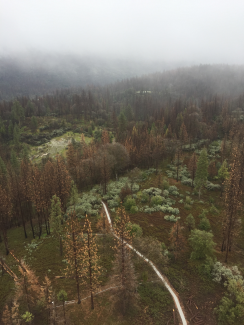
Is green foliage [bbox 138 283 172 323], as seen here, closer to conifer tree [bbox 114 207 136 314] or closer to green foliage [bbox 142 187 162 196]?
conifer tree [bbox 114 207 136 314]

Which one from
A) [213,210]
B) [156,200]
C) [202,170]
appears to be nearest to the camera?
[213,210]

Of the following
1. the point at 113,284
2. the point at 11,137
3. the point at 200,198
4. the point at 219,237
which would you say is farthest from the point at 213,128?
the point at 11,137

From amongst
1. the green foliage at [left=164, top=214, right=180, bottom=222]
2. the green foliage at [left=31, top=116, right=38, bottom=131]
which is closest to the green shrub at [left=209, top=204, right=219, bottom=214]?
the green foliage at [left=164, top=214, right=180, bottom=222]

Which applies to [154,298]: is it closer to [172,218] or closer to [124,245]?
[124,245]

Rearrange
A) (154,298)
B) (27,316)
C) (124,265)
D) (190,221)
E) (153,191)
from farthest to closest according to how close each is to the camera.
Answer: (153,191)
(190,221)
(154,298)
(124,265)
(27,316)

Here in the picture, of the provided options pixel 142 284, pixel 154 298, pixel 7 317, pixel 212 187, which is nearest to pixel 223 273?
pixel 154 298

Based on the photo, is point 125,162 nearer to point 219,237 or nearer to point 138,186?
point 138,186

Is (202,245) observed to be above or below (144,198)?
above

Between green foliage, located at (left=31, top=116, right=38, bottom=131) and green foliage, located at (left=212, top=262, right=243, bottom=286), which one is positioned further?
green foliage, located at (left=31, top=116, right=38, bottom=131)
